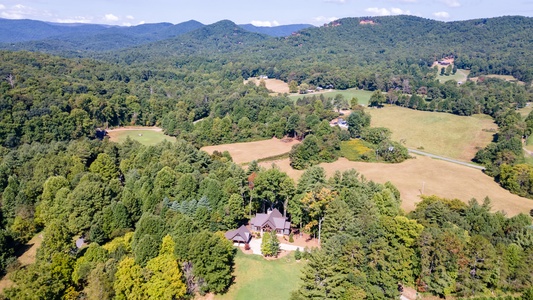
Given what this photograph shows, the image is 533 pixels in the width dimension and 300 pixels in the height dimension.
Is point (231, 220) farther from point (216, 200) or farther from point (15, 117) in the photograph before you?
point (15, 117)

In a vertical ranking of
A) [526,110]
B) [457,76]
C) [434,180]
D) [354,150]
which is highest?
[457,76]

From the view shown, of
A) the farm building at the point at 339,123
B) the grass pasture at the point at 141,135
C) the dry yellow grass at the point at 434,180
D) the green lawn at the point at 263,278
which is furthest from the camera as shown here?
the farm building at the point at 339,123

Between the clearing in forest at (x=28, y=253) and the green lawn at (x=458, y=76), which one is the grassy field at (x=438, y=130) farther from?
the clearing in forest at (x=28, y=253)

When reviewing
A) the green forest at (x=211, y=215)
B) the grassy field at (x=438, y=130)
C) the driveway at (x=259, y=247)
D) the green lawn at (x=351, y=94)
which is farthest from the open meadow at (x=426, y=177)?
Answer: the green lawn at (x=351, y=94)

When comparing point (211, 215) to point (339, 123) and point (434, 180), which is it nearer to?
point (434, 180)

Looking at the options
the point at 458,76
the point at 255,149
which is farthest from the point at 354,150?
the point at 458,76

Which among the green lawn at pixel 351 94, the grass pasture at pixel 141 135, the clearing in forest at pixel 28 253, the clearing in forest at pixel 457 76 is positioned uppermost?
the clearing in forest at pixel 457 76
